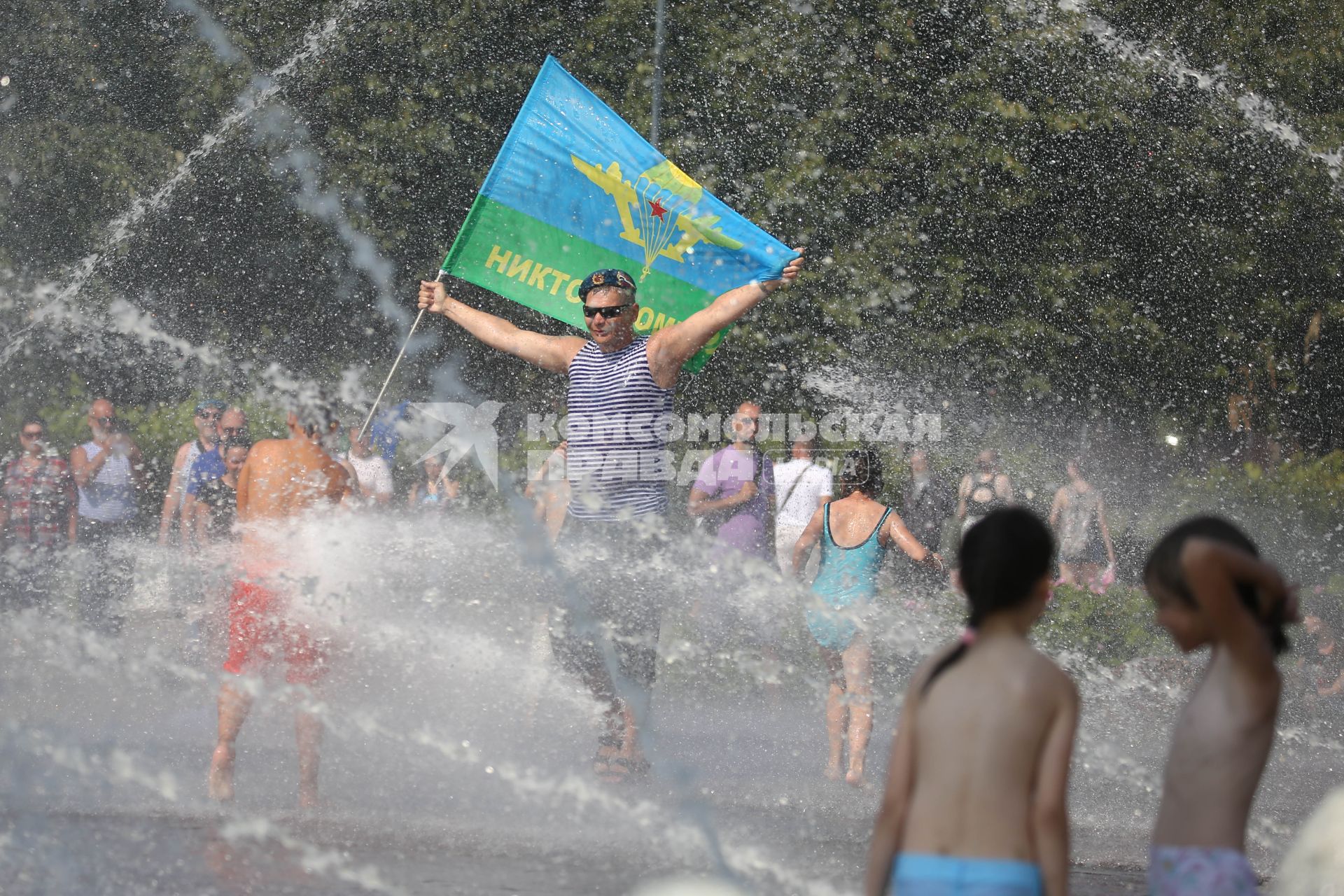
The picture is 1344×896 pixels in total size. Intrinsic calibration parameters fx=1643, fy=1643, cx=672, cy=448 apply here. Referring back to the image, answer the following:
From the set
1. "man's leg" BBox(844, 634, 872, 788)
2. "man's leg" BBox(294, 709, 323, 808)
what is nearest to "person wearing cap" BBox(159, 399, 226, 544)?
"man's leg" BBox(294, 709, 323, 808)

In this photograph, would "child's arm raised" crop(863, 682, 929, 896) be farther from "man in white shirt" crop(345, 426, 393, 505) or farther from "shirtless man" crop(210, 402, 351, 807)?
"man in white shirt" crop(345, 426, 393, 505)

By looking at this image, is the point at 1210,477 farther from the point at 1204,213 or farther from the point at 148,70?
the point at 148,70

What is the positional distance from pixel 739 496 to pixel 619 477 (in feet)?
9.25

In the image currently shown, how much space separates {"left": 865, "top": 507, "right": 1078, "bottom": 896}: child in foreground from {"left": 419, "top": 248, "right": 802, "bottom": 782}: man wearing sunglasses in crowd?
3020 millimetres

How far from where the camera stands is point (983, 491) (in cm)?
1059

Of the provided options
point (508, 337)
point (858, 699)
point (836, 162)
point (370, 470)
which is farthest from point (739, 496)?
point (836, 162)

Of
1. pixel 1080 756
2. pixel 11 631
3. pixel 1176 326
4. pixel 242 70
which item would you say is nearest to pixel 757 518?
pixel 1080 756

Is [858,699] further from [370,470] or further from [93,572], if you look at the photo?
[93,572]

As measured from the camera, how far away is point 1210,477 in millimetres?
11492

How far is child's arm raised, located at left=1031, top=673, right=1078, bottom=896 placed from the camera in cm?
257

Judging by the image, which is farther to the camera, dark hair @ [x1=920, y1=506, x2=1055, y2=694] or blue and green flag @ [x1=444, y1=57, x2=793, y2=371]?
blue and green flag @ [x1=444, y1=57, x2=793, y2=371]

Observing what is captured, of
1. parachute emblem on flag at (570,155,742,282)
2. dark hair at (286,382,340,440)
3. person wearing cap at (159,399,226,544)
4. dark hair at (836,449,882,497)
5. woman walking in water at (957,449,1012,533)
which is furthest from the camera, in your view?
woman walking in water at (957,449,1012,533)

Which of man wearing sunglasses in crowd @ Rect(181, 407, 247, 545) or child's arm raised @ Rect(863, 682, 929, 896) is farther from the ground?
man wearing sunglasses in crowd @ Rect(181, 407, 247, 545)

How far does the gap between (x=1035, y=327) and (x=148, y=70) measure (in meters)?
7.91
